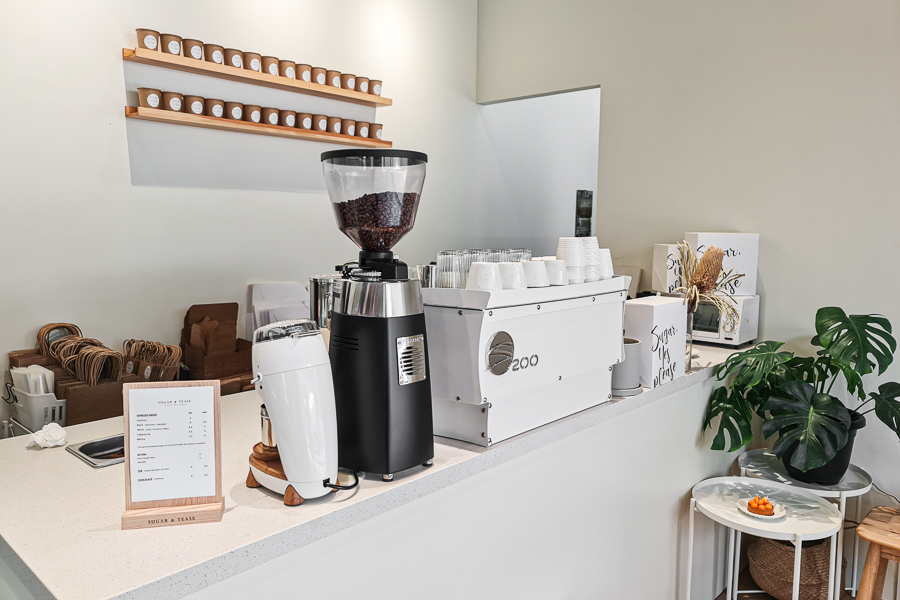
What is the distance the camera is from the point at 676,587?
2.34m

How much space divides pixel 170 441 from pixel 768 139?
2838mm

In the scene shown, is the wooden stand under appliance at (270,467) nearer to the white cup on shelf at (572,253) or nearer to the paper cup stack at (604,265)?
the white cup on shelf at (572,253)

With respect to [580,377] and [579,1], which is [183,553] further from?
[579,1]

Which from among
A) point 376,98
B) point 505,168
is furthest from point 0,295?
point 505,168

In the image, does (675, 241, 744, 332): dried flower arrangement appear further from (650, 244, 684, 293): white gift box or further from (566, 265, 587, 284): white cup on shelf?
(566, 265, 587, 284): white cup on shelf

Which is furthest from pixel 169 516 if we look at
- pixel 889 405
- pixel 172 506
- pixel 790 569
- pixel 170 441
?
pixel 889 405

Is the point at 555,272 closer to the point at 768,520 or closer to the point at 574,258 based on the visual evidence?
the point at 574,258

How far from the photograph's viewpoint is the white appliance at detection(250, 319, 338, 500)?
1048mm

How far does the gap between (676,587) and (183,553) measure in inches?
80.1

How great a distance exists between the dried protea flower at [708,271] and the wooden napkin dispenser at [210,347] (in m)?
2.03

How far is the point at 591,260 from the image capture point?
1658 millimetres

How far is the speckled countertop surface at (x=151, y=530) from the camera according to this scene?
2.90ft

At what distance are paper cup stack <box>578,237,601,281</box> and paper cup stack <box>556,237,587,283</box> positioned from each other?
2 centimetres

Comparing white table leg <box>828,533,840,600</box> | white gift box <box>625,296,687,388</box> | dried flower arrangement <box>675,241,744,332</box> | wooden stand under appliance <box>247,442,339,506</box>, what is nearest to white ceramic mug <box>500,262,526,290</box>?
wooden stand under appliance <box>247,442,339,506</box>
